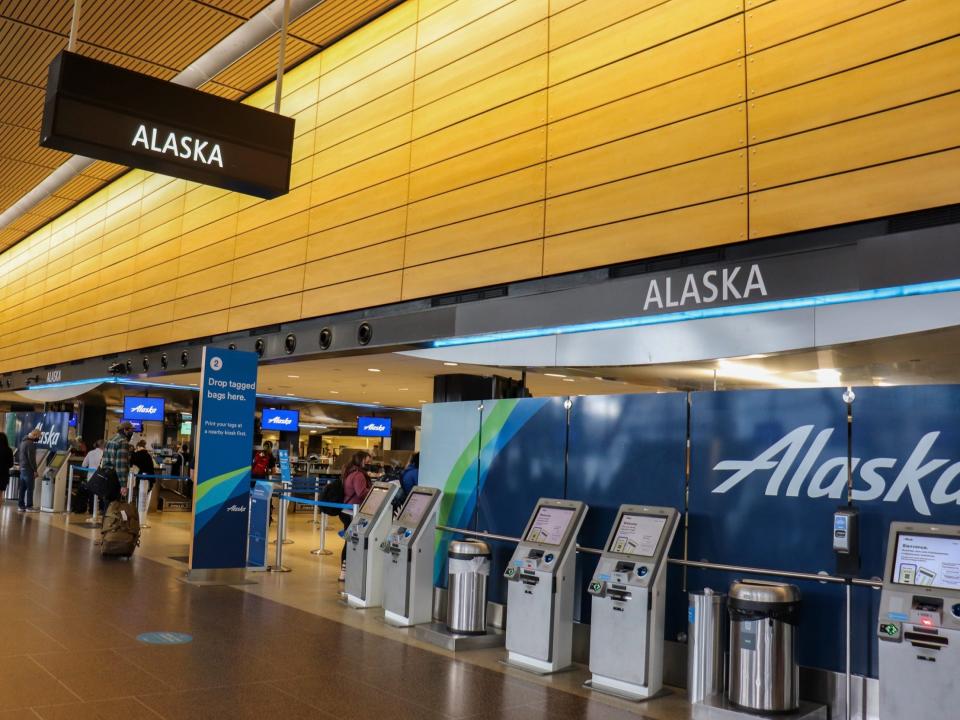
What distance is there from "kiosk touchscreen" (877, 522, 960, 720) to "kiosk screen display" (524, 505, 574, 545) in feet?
7.18

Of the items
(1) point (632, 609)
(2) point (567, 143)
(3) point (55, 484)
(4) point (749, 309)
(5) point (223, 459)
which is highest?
(2) point (567, 143)

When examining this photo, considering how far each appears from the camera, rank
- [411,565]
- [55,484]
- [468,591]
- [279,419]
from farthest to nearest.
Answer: [279,419] → [55,484] → [411,565] → [468,591]

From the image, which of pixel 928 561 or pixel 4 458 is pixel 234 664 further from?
pixel 4 458

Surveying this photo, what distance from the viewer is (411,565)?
6801 millimetres

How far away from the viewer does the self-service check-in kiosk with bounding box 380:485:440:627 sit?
6.79m

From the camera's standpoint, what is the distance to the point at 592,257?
689cm

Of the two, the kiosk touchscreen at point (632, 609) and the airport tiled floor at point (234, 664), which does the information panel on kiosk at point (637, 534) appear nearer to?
the kiosk touchscreen at point (632, 609)

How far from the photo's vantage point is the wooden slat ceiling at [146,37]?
29.7ft

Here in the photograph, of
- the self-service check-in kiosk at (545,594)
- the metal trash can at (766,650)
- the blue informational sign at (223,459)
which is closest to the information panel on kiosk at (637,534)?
the self-service check-in kiosk at (545,594)

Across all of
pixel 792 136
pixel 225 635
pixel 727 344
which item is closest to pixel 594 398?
pixel 727 344

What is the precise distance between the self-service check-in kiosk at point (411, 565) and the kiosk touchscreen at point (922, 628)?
150 inches

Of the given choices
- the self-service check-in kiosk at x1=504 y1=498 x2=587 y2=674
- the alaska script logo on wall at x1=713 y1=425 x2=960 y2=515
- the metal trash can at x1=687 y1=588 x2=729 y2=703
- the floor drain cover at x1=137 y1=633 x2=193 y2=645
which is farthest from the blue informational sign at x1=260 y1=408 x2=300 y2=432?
the metal trash can at x1=687 y1=588 x2=729 y2=703

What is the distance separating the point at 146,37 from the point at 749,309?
7905 mm

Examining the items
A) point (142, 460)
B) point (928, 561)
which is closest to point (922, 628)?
point (928, 561)
